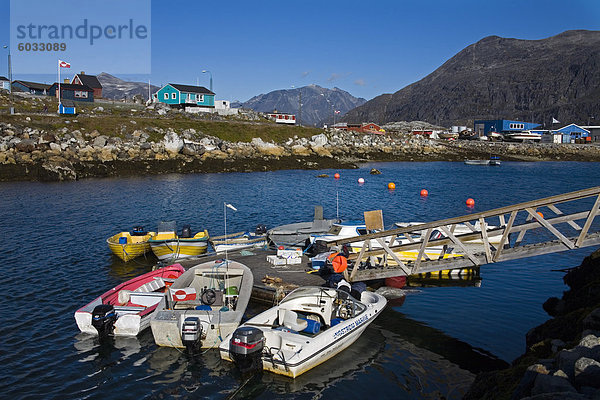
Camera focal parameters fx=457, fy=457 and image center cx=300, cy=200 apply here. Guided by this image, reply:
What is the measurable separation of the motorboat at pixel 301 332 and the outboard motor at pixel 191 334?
1014 millimetres

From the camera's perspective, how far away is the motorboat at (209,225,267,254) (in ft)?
83.7

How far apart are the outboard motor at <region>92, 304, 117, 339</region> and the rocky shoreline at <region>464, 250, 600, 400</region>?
11478mm

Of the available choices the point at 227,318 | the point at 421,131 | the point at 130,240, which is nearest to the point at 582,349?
the point at 227,318

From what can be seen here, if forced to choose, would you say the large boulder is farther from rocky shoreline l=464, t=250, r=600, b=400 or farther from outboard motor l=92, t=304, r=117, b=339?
rocky shoreline l=464, t=250, r=600, b=400

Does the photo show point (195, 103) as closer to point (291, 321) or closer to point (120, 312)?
point (120, 312)

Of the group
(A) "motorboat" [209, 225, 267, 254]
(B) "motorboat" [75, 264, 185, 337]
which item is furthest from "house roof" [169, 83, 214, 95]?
(B) "motorboat" [75, 264, 185, 337]

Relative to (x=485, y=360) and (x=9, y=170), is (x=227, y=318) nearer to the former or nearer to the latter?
(x=485, y=360)

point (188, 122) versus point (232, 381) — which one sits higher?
point (188, 122)

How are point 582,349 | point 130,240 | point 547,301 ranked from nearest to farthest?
point 582,349, point 547,301, point 130,240

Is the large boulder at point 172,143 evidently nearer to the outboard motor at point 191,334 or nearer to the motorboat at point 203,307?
the motorboat at point 203,307

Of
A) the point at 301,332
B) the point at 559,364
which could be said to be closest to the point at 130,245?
the point at 301,332

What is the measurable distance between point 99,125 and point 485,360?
7332 centimetres

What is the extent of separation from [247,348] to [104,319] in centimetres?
591

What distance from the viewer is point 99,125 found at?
74375 mm
